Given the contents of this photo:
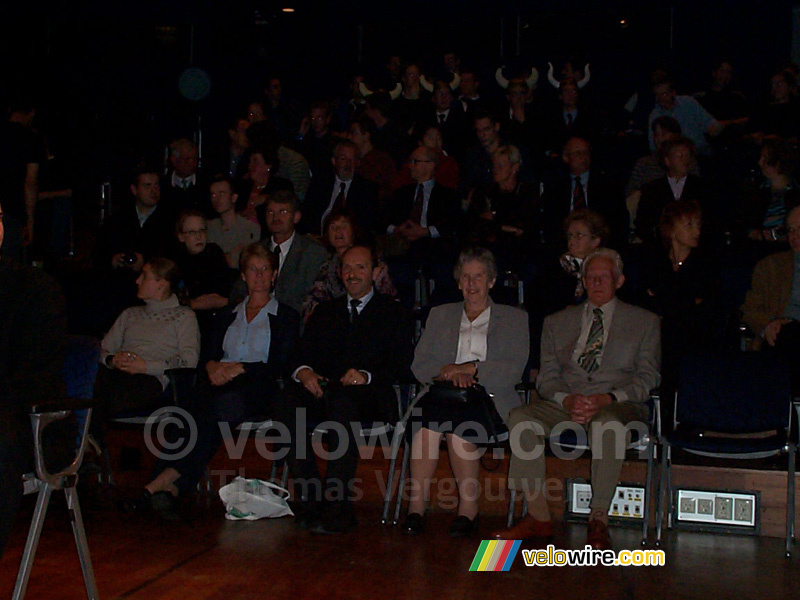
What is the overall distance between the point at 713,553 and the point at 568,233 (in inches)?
76.4

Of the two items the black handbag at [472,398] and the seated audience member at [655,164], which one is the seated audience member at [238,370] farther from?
the seated audience member at [655,164]

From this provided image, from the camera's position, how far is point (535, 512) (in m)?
4.26

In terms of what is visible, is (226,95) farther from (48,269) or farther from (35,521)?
(35,521)

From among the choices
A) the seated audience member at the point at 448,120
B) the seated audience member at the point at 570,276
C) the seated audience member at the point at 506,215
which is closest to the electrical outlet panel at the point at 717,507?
the seated audience member at the point at 570,276

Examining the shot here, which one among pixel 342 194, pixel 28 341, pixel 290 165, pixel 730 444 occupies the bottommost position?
pixel 730 444

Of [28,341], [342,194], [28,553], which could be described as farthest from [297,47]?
[28,553]

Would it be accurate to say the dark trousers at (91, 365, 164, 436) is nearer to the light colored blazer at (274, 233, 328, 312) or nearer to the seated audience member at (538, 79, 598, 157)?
the light colored blazer at (274, 233, 328, 312)

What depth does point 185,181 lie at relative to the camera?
25.0ft

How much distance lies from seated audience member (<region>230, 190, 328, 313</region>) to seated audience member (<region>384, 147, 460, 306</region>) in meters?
0.55

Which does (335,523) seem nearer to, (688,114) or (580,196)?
(580,196)

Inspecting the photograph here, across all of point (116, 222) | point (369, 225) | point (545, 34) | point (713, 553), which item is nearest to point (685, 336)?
point (713, 553)

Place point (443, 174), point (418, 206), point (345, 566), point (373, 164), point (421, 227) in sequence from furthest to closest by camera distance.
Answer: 1. point (373, 164)
2. point (443, 174)
3. point (418, 206)
4. point (421, 227)
5. point (345, 566)

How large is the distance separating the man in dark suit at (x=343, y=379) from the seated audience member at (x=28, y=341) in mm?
1596

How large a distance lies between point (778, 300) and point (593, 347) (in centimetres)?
111
